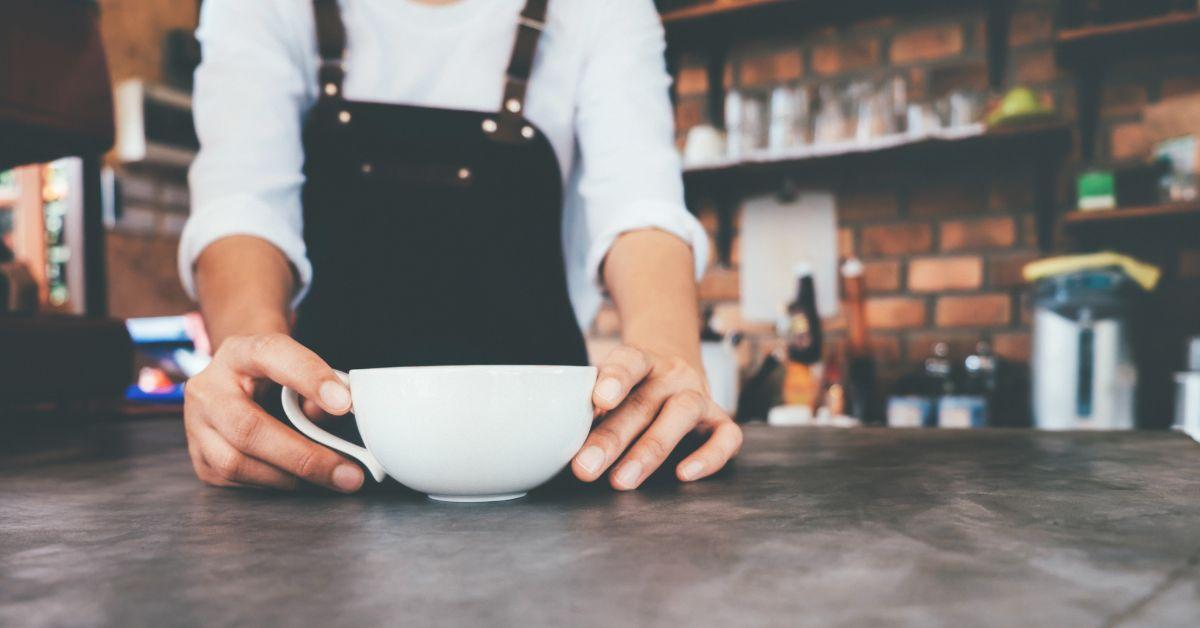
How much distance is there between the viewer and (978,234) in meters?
2.24

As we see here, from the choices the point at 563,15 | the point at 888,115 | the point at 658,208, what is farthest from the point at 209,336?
the point at 888,115

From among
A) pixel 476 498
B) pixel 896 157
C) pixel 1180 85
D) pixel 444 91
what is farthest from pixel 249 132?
pixel 1180 85

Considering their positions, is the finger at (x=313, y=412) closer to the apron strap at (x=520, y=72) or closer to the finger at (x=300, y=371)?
the finger at (x=300, y=371)

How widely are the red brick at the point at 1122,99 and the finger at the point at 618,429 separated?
Answer: 2110 mm

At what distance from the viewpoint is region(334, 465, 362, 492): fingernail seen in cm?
Answer: 43

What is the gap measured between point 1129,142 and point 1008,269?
0.42 meters

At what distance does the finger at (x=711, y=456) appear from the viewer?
1.53 ft

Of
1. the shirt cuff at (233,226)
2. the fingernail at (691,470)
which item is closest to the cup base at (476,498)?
the fingernail at (691,470)

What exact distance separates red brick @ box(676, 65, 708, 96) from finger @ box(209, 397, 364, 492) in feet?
7.62

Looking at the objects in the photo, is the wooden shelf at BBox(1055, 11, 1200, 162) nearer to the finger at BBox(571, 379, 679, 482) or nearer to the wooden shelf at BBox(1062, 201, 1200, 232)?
the wooden shelf at BBox(1062, 201, 1200, 232)

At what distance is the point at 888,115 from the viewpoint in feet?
7.14

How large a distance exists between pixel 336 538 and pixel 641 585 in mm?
139

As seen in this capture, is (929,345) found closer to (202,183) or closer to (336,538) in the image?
(202,183)

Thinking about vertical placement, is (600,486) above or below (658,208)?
below
